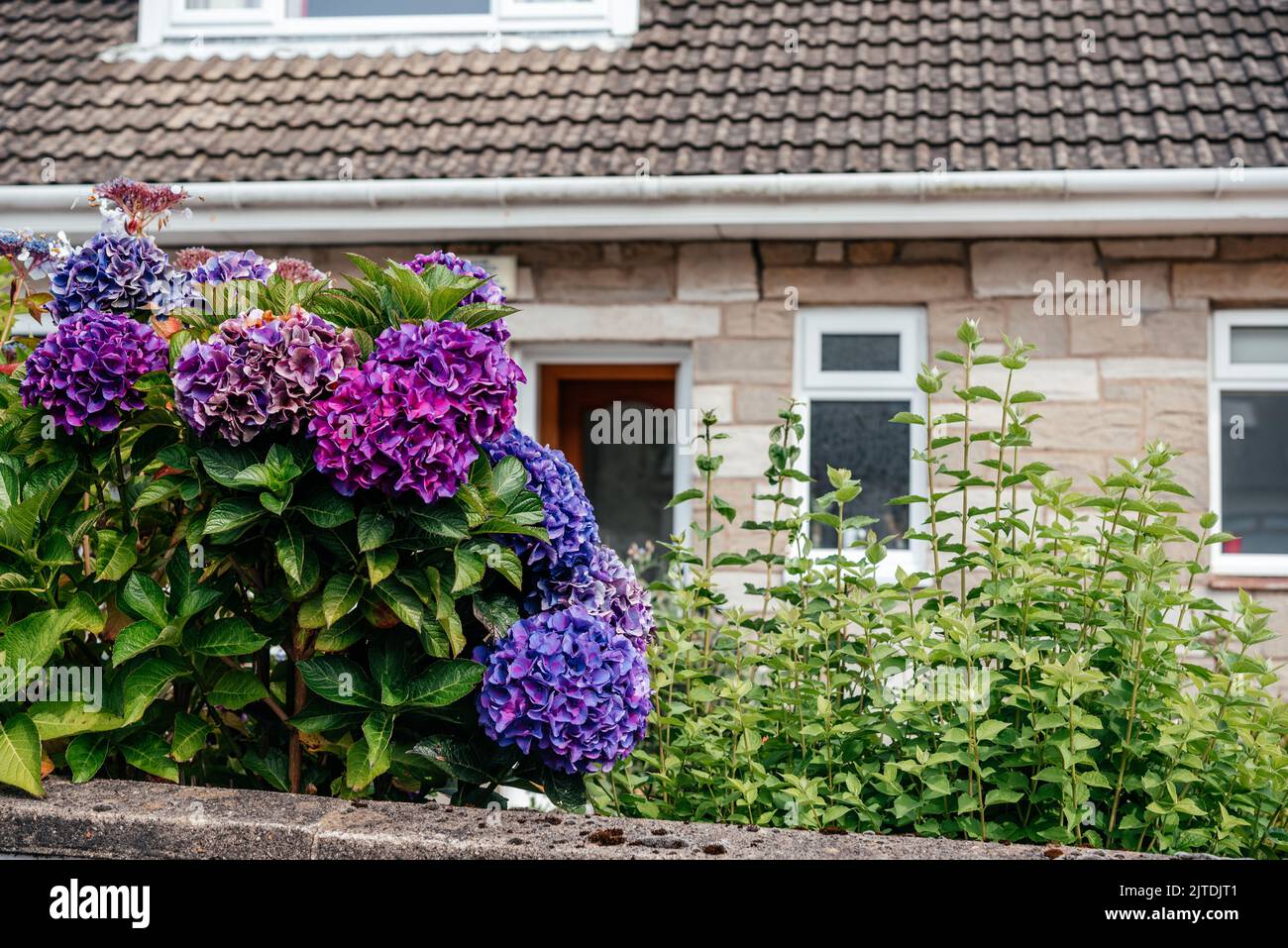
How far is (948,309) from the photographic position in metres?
5.51

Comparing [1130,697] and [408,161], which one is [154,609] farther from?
[408,161]

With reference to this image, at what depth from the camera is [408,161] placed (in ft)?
18.9

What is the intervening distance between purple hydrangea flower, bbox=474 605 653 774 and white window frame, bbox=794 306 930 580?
11.6 ft

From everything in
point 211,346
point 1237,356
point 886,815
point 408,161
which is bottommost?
point 886,815

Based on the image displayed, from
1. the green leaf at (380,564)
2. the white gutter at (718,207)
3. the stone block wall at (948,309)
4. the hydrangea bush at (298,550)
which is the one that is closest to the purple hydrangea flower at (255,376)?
the hydrangea bush at (298,550)

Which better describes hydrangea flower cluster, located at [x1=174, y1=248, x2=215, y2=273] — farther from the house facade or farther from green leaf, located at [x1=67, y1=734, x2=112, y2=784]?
the house facade

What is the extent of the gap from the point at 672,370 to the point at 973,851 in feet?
15.5

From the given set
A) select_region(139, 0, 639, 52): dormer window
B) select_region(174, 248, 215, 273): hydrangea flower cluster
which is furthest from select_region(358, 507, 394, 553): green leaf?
select_region(139, 0, 639, 52): dormer window

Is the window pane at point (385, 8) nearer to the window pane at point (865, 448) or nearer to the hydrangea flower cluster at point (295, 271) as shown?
the window pane at point (865, 448)

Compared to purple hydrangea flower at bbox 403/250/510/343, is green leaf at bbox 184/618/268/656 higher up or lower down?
lower down

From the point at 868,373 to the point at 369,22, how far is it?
377 cm

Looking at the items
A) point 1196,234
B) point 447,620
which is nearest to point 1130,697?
point 447,620

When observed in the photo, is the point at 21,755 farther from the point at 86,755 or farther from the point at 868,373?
the point at 868,373

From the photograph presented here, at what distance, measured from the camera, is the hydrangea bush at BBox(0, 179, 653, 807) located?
78.4 inches
